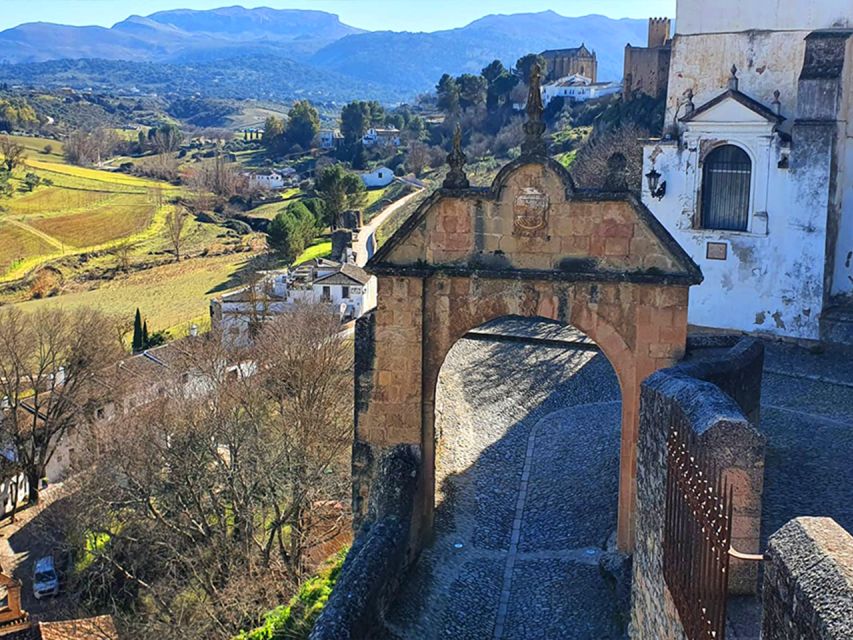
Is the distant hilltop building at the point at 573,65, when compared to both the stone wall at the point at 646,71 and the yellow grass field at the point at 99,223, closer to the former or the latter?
the yellow grass field at the point at 99,223

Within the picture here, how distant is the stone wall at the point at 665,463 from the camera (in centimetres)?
703

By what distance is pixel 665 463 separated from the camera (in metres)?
8.25

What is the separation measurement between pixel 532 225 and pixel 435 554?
4513 millimetres

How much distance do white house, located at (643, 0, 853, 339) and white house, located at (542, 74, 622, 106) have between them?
65893 millimetres

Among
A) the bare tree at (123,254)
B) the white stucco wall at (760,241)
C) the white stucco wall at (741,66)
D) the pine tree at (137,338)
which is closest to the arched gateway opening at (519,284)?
the white stucco wall at (760,241)

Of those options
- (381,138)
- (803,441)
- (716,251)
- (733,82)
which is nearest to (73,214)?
(381,138)

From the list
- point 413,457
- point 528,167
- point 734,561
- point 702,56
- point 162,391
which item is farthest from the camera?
point 162,391

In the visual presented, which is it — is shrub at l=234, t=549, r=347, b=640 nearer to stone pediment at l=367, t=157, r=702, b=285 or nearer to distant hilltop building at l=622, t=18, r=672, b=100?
stone pediment at l=367, t=157, r=702, b=285

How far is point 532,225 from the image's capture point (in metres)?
11.9

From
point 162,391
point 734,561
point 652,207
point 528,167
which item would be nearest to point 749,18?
point 652,207

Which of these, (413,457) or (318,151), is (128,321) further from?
(318,151)

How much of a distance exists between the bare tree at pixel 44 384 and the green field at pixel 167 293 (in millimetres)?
12068

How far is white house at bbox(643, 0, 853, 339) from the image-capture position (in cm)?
1986

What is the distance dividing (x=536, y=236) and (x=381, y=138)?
102449 mm
